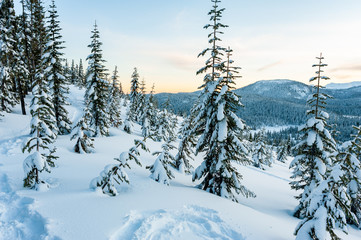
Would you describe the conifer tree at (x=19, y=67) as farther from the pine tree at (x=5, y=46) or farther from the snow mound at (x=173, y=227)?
the snow mound at (x=173, y=227)

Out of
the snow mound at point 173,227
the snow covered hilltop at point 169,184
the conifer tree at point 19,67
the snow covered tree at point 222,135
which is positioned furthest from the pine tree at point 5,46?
the snow mound at point 173,227

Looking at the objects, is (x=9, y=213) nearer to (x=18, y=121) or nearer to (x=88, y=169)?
(x=88, y=169)

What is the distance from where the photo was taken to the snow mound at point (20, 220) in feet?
16.3

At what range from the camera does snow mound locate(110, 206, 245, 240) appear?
Result: 5222 millimetres

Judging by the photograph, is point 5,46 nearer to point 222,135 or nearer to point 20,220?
point 20,220

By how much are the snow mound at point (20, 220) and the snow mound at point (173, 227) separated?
6.41 ft

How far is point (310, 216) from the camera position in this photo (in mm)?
5461

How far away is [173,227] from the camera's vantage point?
18.7 ft

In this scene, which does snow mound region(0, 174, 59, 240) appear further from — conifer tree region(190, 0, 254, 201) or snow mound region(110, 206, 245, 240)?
conifer tree region(190, 0, 254, 201)

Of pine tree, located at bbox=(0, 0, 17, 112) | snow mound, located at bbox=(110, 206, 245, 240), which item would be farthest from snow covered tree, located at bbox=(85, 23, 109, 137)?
snow mound, located at bbox=(110, 206, 245, 240)

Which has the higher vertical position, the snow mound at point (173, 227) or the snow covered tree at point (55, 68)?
the snow covered tree at point (55, 68)

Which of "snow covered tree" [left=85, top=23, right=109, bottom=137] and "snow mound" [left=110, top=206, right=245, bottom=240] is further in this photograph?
"snow covered tree" [left=85, top=23, right=109, bottom=137]

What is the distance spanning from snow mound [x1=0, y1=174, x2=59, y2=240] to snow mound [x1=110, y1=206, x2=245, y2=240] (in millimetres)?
1953

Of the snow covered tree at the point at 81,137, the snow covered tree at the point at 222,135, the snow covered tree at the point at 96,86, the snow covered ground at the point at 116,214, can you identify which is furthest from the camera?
the snow covered tree at the point at 96,86
